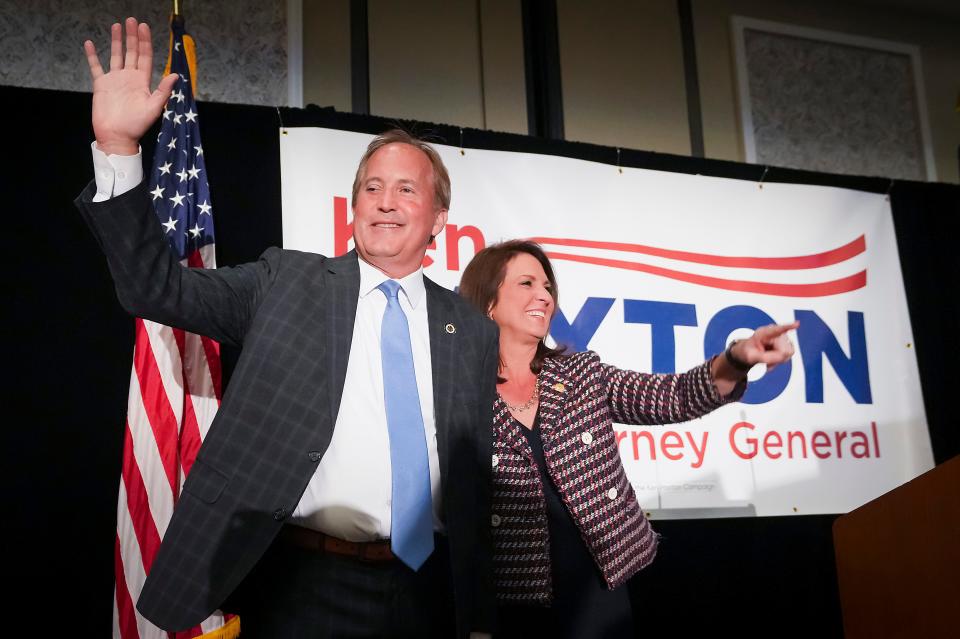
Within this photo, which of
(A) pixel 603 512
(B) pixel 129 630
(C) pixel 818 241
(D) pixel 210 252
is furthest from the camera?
(C) pixel 818 241

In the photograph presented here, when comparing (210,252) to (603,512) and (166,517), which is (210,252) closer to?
(166,517)

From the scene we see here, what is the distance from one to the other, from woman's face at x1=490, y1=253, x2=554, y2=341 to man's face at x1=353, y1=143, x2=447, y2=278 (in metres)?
0.50

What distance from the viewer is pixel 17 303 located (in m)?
2.65

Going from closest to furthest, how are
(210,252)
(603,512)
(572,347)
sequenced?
(603,512) < (210,252) < (572,347)

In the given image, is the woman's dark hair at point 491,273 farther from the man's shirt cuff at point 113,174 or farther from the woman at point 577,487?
the man's shirt cuff at point 113,174

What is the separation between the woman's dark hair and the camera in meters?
2.61

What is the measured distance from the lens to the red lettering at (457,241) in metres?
3.03

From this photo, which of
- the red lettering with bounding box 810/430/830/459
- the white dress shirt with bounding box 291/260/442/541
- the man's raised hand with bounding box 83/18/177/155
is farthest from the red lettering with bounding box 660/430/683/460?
the man's raised hand with bounding box 83/18/177/155

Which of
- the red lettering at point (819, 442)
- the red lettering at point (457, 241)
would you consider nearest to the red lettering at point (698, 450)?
the red lettering at point (819, 442)

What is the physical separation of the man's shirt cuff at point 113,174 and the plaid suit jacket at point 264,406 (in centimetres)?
2

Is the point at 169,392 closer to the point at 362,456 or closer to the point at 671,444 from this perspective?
the point at 362,456

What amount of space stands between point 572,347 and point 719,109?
6.46ft

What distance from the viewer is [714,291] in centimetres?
342

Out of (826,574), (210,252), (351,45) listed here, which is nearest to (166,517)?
(210,252)
